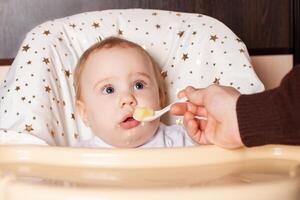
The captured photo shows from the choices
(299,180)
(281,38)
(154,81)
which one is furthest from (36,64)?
(281,38)

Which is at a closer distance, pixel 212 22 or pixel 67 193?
pixel 67 193

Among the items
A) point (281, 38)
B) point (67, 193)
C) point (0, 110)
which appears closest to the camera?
point (67, 193)

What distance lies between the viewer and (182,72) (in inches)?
43.2

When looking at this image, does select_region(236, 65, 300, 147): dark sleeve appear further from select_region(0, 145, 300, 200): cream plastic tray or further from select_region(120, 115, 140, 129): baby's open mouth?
select_region(120, 115, 140, 129): baby's open mouth

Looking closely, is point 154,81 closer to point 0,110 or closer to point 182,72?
point 182,72

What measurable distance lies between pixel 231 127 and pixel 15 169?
0.29m

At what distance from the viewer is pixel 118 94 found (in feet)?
3.11

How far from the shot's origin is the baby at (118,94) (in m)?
0.93

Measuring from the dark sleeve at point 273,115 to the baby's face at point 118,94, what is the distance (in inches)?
12.7

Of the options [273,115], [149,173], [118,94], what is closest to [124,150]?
[149,173]

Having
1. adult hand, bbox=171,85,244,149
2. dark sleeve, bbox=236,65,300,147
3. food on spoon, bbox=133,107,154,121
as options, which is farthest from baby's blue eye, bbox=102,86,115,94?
dark sleeve, bbox=236,65,300,147

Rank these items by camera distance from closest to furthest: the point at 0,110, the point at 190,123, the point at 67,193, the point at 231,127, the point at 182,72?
the point at 67,193
the point at 231,127
the point at 190,123
the point at 0,110
the point at 182,72

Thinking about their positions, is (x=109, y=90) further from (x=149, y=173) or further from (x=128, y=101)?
(x=149, y=173)

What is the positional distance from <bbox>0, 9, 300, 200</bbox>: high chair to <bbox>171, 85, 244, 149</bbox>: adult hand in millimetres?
29
